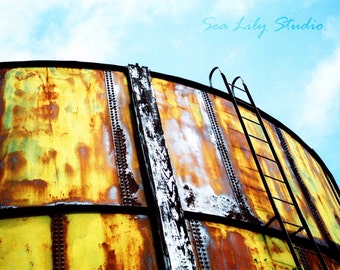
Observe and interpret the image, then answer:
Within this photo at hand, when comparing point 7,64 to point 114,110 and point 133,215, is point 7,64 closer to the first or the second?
point 114,110

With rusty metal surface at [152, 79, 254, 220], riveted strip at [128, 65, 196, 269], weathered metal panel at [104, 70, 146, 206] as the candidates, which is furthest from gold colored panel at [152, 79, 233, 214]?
weathered metal panel at [104, 70, 146, 206]

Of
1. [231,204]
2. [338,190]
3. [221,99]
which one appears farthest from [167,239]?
[338,190]

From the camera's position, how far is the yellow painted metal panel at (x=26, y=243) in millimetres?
4684

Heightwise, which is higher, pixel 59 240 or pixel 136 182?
pixel 136 182

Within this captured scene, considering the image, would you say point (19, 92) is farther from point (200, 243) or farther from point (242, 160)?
point (242, 160)

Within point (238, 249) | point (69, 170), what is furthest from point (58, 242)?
point (238, 249)

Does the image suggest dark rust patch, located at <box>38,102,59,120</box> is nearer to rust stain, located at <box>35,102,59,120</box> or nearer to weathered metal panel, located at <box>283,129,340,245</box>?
rust stain, located at <box>35,102,59,120</box>

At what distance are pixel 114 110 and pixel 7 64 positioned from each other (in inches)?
75.3

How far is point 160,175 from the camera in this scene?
18.7 feet

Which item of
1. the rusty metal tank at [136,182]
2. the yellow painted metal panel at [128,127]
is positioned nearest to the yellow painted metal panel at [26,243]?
the rusty metal tank at [136,182]

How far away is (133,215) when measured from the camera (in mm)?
5375

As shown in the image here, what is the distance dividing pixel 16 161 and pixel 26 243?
4.01ft

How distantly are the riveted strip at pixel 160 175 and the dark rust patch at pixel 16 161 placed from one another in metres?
1.61

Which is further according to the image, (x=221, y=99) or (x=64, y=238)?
(x=221, y=99)
